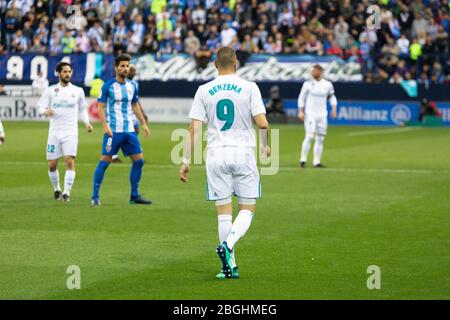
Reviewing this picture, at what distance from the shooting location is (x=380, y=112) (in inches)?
1508

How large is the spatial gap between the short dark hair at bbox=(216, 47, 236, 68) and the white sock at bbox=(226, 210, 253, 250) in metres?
1.51

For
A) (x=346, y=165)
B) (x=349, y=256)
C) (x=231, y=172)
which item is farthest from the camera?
(x=346, y=165)

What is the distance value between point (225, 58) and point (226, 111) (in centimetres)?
54

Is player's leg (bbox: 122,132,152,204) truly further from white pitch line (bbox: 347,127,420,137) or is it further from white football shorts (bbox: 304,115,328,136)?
white pitch line (bbox: 347,127,420,137)

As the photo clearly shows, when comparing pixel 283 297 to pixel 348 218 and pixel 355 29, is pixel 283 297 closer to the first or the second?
pixel 348 218

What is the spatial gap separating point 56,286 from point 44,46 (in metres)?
33.9

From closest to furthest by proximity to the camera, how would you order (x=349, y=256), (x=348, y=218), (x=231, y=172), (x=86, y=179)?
(x=231, y=172)
(x=349, y=256)
(x=348, y=218)
(x=86, y=179)

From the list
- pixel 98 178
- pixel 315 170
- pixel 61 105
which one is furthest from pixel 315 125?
pixel 98 178

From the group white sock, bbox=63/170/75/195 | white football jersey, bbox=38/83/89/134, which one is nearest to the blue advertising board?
white football jersey, bbox=38/83/89/134

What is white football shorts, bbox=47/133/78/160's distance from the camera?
701 inches

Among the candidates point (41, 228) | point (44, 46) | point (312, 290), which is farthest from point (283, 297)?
point (44, 46)

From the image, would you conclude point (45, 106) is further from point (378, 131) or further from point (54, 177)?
point (378, 131)

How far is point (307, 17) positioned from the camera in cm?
4122

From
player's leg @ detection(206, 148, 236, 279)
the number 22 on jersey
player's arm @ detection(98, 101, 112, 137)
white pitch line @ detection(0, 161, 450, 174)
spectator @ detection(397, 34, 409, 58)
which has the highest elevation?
spectator @ detection(397, 34, 409, 58)
